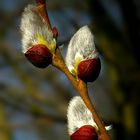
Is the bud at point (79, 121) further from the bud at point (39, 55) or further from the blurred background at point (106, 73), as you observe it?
the blurred background at point (106, 73)

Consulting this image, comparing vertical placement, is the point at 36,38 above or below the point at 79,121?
above

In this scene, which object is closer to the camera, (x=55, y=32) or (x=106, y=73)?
(x=55, y=32)

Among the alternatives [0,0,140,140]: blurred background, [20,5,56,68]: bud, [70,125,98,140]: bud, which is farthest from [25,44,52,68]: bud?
[0,0,140,140]: blurred background

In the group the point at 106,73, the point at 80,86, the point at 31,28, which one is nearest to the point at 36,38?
the point at 31,28

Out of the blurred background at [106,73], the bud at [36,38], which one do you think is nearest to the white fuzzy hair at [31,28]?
the bud at [36,38]

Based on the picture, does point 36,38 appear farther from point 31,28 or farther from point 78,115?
point 78,115

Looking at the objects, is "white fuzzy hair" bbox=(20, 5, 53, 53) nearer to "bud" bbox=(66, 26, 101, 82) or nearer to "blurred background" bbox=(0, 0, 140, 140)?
"bud" bbox=(66, 26, 101, 82)
